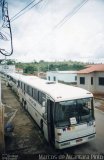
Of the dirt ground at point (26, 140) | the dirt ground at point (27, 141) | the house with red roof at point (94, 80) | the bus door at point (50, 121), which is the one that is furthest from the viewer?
the house with red roof at point (94, 80)

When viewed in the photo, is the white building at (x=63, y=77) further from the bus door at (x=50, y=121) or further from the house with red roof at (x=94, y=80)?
the bus door at (x=50, y=121)

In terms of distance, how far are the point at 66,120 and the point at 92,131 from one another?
5.10 ft

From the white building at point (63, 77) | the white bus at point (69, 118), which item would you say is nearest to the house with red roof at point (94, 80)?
the white building at point (63, 77)

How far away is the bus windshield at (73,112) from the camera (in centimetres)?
819

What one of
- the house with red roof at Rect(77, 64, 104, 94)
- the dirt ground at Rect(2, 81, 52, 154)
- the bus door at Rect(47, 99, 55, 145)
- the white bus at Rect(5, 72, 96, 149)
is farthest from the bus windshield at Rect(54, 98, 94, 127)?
the house with red roof at Rect(77, 64, 104, 94)

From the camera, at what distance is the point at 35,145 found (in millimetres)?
9508

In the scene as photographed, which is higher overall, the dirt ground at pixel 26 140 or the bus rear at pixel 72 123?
the bus rear at pixel 72 123

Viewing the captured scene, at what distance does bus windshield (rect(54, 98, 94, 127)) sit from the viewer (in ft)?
26.9

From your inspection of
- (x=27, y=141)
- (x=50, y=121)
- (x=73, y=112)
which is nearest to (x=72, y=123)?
(x=73, y=112)

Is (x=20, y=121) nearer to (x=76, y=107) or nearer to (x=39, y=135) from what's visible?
(x=39, y=135)

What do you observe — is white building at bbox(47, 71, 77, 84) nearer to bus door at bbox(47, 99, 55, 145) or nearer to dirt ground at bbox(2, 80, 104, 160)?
dirt ground at bbox(2, 80, 104, 160)

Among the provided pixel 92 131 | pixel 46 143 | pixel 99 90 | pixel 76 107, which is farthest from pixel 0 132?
pixel 99 90

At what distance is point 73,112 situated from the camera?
332 inches

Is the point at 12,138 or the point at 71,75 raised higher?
the point at 71,75
